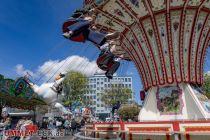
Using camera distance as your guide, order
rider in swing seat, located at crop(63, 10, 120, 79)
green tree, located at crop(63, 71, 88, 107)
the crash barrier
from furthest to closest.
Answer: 1. green tree, located at crop(63, 71, 88, 107)
2. rider in swing seat, located at crop(63, 10, 120, 79)
3. the crash barrier

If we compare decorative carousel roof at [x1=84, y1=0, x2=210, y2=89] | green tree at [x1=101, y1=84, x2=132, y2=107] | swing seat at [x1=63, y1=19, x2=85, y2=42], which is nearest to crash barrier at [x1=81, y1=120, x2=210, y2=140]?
decorative carousel roof at [x1=84, y1=0, x2=210, y2=89]

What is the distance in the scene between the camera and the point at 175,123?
946cm

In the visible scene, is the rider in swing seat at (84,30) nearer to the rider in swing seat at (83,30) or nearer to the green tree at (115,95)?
the rider in swing seat at (83,30)

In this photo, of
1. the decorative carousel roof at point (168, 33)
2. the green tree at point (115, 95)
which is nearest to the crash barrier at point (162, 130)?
the decorative carousel roof at point (168, 33)

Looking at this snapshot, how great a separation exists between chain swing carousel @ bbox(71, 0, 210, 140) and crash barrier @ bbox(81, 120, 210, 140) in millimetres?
760

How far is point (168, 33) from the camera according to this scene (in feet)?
41.6

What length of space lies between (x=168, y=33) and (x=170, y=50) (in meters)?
0.82

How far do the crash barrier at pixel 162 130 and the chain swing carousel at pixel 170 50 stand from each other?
29.9 inches

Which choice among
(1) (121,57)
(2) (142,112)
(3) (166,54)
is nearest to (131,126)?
(2) (142,112)

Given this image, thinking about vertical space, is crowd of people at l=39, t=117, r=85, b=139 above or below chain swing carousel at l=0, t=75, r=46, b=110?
below

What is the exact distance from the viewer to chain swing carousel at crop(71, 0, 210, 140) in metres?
12.2

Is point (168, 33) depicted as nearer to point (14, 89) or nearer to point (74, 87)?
point (14, 89)

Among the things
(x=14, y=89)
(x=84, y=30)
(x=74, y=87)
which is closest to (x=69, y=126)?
(x=14, y=89)

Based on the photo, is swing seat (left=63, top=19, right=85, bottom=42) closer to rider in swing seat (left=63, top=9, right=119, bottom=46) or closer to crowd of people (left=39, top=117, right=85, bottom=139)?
rider in swing seat (left=63, top=9, right=119, bottom=46)
